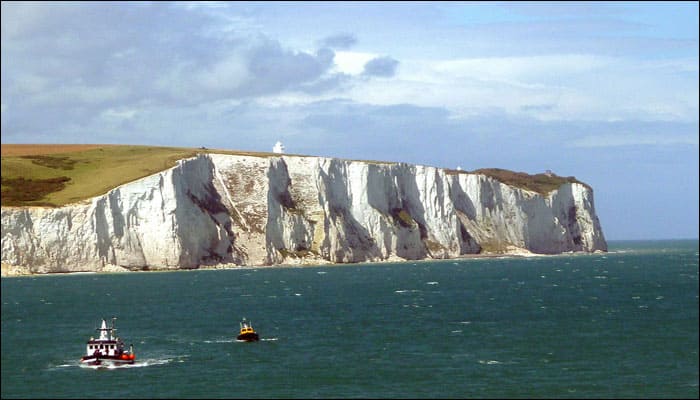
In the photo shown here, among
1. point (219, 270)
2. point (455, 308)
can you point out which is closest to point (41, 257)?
point (219, 270)

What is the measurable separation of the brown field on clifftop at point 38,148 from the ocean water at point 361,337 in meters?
38.0

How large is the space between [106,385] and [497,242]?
120 metres

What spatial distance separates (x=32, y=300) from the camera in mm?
77812

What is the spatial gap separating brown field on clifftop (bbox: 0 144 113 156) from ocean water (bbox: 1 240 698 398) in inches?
1497

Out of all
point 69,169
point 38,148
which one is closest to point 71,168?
point 69,169

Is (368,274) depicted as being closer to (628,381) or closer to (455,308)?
(455,308)

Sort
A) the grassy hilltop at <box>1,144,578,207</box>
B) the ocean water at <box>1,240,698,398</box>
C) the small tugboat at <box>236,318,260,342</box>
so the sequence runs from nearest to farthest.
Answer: the ocean water at <box>1,240,698,398</box>, the small tugboat at <box>236,318,260,342</box>, the grassy hilltop at <box>1,144,578,207</box>

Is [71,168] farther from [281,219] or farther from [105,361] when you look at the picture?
[105,361]

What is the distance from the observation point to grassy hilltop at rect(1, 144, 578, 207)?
110625 mm

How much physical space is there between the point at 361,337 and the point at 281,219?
227 feet

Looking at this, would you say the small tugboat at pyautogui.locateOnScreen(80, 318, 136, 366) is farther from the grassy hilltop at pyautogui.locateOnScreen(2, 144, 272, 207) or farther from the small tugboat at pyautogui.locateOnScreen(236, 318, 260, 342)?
the grassy hilltop at pyautogui.locateOnScreen(2, 144, 272, 207)

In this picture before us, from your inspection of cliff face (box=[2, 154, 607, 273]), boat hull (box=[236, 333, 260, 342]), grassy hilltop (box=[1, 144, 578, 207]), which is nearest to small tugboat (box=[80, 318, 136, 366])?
boat hull (box=[236, 333, 260, 342])

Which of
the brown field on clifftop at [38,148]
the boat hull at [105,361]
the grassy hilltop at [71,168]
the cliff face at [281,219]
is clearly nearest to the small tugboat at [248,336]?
the boat hull at [105,361]

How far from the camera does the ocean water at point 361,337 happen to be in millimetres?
41125
